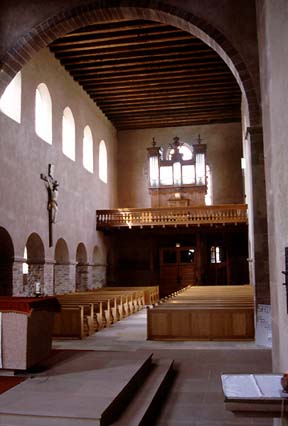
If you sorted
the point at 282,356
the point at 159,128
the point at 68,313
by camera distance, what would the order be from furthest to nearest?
the point at 159,128 → the point at 68,313 → the point at 282,356

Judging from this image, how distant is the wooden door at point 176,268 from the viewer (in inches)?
848

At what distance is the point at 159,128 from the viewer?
76.2 ft

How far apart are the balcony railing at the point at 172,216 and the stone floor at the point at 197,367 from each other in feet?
26.9

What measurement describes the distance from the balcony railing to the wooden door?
2702 mm

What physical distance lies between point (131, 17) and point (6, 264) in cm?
656

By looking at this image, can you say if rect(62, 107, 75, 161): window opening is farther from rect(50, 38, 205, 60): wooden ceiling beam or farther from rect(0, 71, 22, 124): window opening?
rect(0, 71, 22, 124): window opening

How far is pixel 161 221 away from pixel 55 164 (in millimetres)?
5676

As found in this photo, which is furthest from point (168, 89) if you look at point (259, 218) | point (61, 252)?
point (259, 218)

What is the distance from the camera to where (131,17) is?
10.1 meters

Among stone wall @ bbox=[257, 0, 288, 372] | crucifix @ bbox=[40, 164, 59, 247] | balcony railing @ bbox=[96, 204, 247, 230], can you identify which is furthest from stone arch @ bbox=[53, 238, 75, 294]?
stone wall @ bbox=[257, 0, 288, 372]

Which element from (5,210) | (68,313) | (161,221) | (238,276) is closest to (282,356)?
(68,313)

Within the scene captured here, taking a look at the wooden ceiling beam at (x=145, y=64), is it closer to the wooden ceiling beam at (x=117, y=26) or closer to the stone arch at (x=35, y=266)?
the wooden ceiling beam at (x=117, y=26)

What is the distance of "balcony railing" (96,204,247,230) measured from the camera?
18844 mm

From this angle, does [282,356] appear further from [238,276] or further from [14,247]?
[238,276]
